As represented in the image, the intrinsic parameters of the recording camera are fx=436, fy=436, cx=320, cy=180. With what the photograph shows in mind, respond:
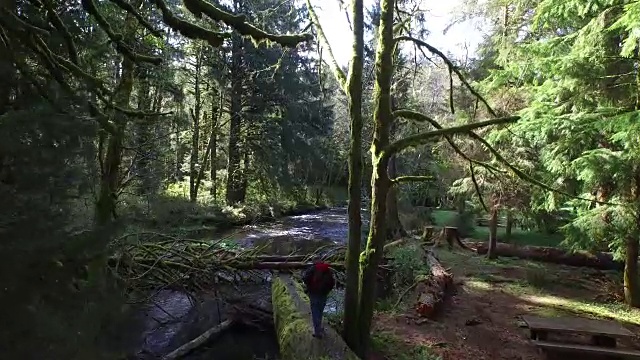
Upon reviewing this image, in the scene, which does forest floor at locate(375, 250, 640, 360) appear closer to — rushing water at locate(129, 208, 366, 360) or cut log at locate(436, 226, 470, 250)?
cut log at locate(436, 226, 470, 250)

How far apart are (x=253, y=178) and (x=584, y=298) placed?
17.4 metres

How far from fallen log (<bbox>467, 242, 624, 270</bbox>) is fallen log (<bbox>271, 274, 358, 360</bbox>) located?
30.4 ft

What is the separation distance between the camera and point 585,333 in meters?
6.59

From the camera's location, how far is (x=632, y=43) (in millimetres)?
6672

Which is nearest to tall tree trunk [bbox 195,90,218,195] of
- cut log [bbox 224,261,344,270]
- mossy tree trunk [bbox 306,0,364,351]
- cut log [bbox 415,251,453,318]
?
cut log [bbox 224,261,344,270]

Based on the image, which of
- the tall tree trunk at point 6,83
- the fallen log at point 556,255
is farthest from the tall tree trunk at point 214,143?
the tall tree trunk at point 6,83

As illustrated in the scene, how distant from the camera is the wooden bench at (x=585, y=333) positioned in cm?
647

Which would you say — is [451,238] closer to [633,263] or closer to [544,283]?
[544,283]

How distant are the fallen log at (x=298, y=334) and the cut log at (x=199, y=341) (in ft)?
3.30

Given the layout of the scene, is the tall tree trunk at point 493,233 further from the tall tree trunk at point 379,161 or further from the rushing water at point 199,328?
the tall tree trunk at point 379,161

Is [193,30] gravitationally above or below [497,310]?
above

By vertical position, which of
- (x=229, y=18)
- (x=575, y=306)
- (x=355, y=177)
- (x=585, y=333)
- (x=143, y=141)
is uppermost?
(x=229, y=18)

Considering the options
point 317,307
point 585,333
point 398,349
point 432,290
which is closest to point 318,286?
point 317,307

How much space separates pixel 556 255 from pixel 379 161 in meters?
11.2
